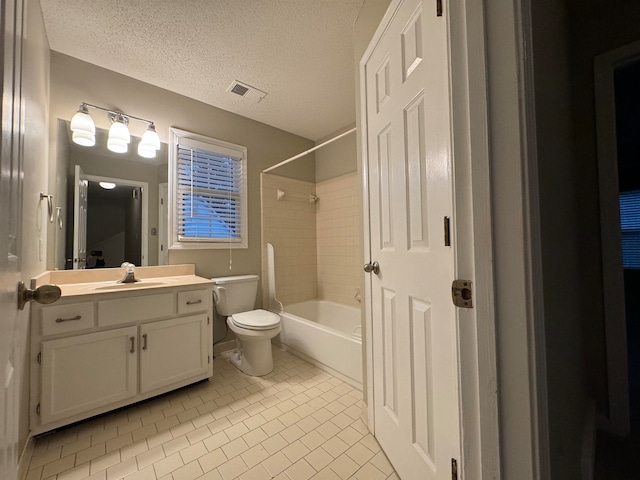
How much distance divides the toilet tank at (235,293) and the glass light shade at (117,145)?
1285 mm

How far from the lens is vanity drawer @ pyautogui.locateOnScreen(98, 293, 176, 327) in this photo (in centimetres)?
146

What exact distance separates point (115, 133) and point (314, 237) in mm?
2143

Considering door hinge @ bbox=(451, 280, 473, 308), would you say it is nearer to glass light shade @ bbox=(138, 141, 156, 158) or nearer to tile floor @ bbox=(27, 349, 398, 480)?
tile floor @ bbox=(27, 349, 398, 480)

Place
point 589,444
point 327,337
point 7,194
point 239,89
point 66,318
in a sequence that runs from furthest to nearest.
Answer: point 239,89 → point 327,337 → point 66,318 → point 589,444 → point 7,194

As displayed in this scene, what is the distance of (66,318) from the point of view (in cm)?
135

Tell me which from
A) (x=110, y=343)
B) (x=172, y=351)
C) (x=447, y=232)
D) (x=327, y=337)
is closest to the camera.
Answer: (x=447, y=232)

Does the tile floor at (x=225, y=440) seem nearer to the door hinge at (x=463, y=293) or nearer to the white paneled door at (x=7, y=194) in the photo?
the white paneled door at (x=7, y=194)

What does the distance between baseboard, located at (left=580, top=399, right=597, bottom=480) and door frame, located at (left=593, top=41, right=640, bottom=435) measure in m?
0.13

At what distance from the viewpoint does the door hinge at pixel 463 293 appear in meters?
0.57

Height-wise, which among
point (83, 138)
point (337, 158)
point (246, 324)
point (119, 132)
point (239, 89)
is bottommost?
point (246, 324)

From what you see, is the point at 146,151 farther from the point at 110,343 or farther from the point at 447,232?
the point at 447,232

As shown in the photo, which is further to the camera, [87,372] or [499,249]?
[87,372]

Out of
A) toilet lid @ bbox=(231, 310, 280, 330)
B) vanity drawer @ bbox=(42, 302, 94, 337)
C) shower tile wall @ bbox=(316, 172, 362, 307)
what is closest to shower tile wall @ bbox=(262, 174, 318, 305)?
shower tile wall @ bbox=(316, 172, 362, 307)

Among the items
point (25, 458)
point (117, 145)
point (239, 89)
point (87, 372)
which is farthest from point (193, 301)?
point (239, 89)
